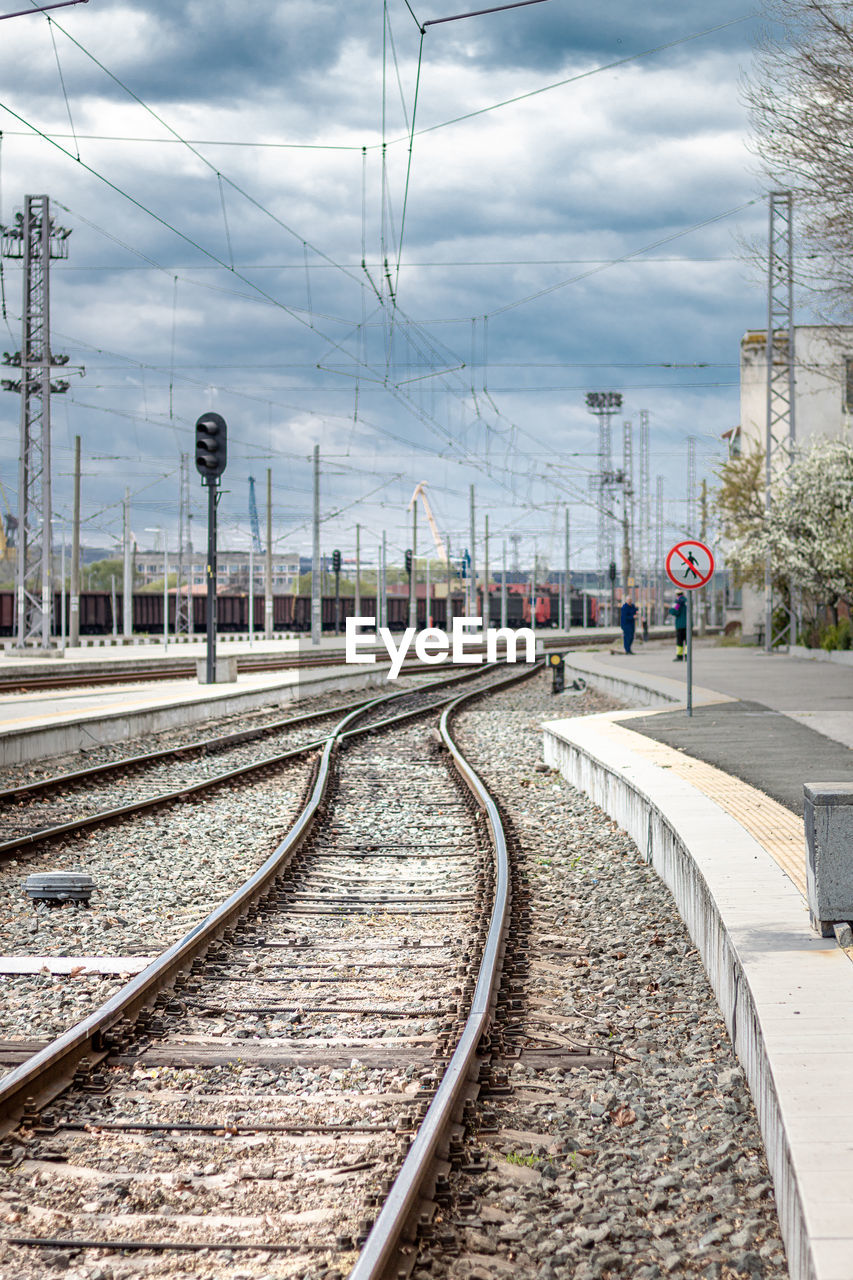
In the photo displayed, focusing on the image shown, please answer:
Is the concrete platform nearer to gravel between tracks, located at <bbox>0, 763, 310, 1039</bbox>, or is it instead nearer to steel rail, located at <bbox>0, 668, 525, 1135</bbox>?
steel rail, located at <bbox>0, 668, 525, 1135</bbox>

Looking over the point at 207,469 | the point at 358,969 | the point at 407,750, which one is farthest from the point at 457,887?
the point at 207,469

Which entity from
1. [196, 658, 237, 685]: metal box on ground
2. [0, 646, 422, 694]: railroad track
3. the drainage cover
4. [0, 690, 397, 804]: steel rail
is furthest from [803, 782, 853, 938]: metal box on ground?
[196, 658, 237, 685]: metal box on ground

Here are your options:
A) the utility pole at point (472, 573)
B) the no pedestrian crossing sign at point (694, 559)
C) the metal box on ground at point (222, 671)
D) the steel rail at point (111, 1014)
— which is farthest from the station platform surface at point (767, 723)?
the utility pole at point (472, 573)

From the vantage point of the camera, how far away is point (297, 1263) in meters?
3.70

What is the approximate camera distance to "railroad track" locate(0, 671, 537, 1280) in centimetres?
388

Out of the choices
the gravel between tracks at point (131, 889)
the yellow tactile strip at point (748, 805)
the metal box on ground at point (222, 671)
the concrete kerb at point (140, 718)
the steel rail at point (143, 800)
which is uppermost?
the metal box on ground at point (222, 671)

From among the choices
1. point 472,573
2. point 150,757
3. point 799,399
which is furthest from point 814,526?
point 472,573

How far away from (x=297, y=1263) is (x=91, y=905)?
5127mm

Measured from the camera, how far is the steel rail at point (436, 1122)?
3.55 metres

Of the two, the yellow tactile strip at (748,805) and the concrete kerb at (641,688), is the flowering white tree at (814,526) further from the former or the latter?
the yellow tactile strip at (748,805)

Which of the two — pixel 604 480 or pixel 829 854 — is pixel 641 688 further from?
pixel 604 480

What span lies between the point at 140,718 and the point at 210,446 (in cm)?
761

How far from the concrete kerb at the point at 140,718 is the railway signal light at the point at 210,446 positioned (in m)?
4.38

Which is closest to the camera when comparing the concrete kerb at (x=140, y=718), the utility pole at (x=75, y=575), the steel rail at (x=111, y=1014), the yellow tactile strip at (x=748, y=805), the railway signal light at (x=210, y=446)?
the steel rail at (x=111, y=1014)
